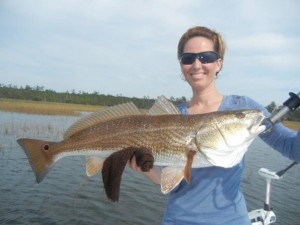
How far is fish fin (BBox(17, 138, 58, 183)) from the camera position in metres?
3.75

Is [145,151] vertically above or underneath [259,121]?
underneath

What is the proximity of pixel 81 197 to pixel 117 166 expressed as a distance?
1088 cm

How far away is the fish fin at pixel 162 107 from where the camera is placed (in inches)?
141

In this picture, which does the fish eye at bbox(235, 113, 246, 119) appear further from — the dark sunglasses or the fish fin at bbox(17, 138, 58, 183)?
the fish fin at bbox(17, 138, 58, 183)

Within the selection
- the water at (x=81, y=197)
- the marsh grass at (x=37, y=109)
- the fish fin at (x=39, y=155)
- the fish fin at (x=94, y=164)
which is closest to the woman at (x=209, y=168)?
the fish fin at (x=94, y=164)

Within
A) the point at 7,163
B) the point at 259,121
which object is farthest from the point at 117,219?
the point at 259,121

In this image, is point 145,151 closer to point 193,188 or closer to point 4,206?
point 193,188

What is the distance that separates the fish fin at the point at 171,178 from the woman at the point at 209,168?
17cm

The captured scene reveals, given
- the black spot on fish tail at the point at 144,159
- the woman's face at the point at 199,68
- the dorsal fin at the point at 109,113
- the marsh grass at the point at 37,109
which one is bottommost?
the black spot on fish tail at the point at 144,159

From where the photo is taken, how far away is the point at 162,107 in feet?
11.9

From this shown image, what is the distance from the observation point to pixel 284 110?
3.20 m

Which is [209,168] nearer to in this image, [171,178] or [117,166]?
[171,178]

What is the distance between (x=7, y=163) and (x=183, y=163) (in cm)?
1555

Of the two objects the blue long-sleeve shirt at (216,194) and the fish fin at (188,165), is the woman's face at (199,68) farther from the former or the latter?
the fish fin at (188,165)
